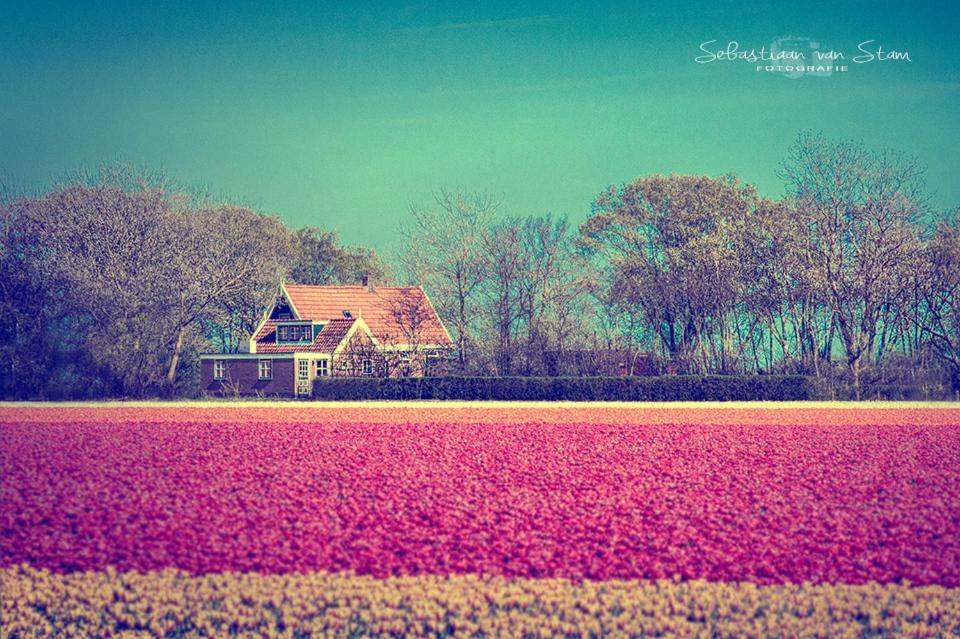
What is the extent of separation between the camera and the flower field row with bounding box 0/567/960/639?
18.5 feet

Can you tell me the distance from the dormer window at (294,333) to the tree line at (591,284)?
3.01 m

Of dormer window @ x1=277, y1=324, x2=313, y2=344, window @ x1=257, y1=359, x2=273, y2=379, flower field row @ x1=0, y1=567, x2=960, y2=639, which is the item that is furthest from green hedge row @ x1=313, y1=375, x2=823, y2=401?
flower field row @ x1=0, y1=567, x2=960, y2=639

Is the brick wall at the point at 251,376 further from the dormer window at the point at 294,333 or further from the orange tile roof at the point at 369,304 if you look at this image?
the orange tile roof at the point at 369,304

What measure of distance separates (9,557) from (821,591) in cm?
646

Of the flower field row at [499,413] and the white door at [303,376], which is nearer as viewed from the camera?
the flower field row at [499,413]

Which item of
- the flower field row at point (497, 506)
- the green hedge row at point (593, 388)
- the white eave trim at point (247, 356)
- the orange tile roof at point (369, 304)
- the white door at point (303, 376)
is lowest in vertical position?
the flower field row at point (497, 506)

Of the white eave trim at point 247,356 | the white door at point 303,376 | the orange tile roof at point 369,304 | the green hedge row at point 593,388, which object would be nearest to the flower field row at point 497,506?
the green hedge row at point 593,388

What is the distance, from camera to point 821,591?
6.23 m

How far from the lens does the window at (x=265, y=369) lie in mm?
40344

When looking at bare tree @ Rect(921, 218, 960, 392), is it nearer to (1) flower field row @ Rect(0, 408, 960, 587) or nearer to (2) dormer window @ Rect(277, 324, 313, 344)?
(1) flower field row @ Rect(0, 408, 960, 587)

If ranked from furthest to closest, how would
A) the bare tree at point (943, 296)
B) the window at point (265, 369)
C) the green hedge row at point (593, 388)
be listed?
the window at point (265, 369) < the bare tree at point (943, 296) < the green hedge row at point (593, 388)

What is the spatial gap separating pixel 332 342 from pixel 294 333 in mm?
3179

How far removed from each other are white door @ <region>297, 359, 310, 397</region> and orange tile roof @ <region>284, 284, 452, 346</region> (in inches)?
133

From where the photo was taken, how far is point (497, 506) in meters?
8.87
